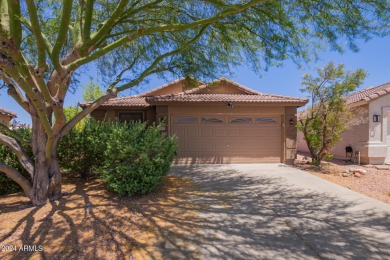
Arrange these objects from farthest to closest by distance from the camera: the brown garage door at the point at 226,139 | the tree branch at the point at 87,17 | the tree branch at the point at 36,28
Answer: the brown garage door at the point at 226,139
the tree branch at the point at 87,17
the tree branch at the point at 36,28

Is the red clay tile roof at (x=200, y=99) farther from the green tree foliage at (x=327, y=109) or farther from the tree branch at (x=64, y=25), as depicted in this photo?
the tree branch at (x=64, y=25)

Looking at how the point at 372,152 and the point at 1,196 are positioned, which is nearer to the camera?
the point at 1,196

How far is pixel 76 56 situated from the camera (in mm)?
5578

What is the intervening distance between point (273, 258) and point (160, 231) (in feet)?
6.29

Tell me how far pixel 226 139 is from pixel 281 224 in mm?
7040

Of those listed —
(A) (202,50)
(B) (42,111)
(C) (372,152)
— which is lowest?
(C) (372,152)

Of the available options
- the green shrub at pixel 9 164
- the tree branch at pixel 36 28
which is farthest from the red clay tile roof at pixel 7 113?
the tree branch at pixel 36 28

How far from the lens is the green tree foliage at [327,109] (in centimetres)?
949

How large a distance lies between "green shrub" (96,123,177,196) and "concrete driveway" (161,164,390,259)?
1261mm

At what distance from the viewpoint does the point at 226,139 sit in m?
11.2

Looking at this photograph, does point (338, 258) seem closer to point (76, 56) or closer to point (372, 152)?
point (76, 56)

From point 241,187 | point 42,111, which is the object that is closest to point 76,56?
point 42,111

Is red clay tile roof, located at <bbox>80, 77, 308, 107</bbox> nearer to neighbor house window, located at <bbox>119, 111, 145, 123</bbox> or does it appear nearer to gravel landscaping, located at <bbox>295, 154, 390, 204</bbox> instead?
neighbor house window, located at <bbox>119, 111, 145, 123</bbox>

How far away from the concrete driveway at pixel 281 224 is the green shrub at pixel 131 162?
126cm
